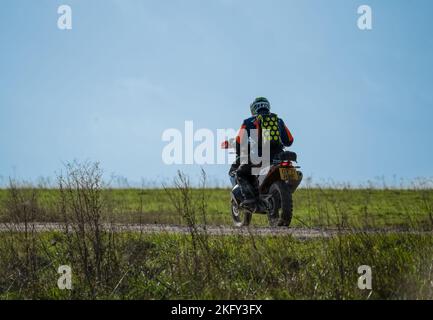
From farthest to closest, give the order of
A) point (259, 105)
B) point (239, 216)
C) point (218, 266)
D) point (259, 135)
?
point (239, 216), point (259, 105), point (259, 135), point (218, 266)

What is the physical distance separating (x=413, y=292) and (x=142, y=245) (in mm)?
4345

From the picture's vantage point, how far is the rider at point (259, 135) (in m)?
14.1

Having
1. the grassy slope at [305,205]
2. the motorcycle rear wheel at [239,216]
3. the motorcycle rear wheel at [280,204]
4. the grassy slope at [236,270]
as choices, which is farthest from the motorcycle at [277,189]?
the grassy slope at [236,270]

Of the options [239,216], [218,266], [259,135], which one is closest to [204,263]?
[218,266]

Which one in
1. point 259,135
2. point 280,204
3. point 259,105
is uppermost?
point 259,105

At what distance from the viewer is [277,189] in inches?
540

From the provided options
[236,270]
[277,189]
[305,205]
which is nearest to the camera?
[236,270]

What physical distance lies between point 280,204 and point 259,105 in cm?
215

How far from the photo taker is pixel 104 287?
896 cm

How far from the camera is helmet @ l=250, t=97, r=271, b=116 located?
14250 mm

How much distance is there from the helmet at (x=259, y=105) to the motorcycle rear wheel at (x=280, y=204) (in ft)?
5.24

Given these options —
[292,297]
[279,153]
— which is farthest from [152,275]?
[279,153]

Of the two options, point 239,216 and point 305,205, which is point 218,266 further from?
point 305,205
